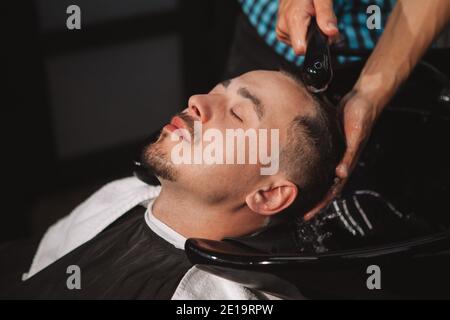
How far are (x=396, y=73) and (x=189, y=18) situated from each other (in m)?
1.82

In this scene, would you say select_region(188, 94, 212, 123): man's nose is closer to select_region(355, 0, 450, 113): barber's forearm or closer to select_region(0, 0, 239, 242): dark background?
select_region(355, 0, 450, 113): barber's forearm

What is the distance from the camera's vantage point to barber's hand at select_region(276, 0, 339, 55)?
133 cm

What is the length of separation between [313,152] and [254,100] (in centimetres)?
19

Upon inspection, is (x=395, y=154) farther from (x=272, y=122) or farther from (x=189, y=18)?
(x=189, y=18)

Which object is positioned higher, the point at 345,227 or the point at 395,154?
the point at 395,154

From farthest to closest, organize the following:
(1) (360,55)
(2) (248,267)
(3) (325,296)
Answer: (1) (360,55), (3) (325,296), (2) (248,267)

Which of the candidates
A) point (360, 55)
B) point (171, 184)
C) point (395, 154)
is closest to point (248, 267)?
point (171, 184)

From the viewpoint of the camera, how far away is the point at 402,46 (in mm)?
1479

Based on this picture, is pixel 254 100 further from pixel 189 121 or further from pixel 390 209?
pixel 390 209

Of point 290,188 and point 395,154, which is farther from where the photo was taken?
point 395,154

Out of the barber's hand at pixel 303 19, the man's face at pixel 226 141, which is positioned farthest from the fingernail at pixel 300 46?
the man's face at pixel 226 141

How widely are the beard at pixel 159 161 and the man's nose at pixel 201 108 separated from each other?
9cm

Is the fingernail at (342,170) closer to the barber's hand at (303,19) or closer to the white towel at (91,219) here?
the barber's hand at (303,19)

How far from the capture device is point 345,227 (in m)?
1.54
